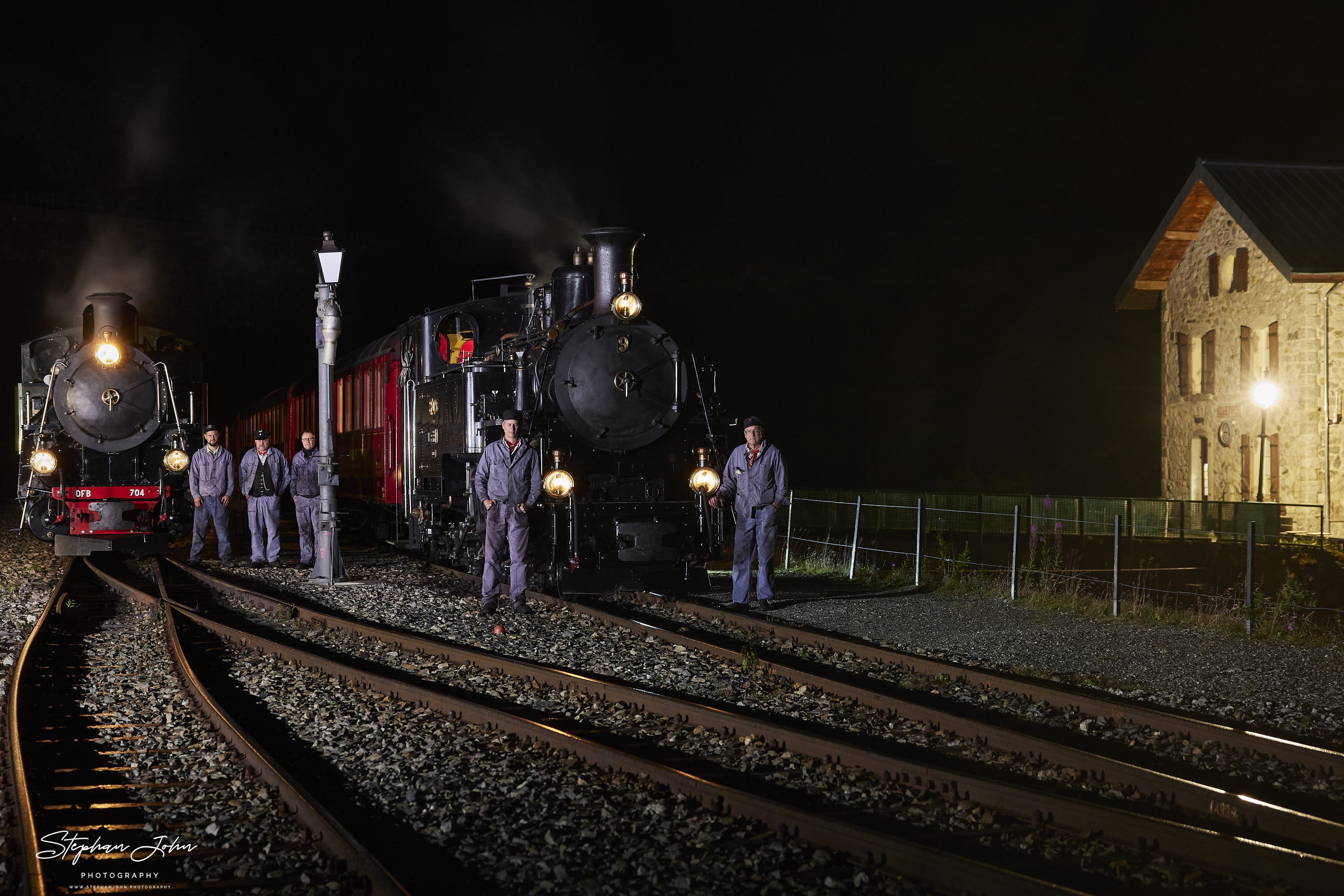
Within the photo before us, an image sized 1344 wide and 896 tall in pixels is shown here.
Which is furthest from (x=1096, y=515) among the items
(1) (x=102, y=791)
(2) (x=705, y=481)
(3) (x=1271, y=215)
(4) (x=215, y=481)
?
(1) (x=102, y=791)

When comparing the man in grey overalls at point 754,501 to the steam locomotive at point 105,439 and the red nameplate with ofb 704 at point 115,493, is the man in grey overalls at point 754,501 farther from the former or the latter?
the red nameplate with ofb 704 at point 115,493

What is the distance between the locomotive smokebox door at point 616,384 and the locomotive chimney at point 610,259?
180 mm

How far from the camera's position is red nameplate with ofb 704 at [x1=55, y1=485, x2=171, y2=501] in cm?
1468

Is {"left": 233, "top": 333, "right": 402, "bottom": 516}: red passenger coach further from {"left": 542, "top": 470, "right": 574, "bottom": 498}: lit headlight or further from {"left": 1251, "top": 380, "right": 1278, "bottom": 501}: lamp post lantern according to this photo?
{"left": 1251, "top": 380, "right": 1278, "bottom": 501}: lamp post lantern

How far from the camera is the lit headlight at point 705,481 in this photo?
10312 mm

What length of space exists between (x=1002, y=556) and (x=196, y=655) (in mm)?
13181

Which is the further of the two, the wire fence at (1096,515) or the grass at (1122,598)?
the wire fence at (1096,515)

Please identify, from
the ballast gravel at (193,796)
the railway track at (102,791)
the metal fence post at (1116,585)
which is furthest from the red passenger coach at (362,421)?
the metal fence post at (1116,585)

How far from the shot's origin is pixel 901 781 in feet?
15.3

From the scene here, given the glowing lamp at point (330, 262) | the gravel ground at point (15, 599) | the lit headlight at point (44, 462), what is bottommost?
the gravel ground at point (15, 599)

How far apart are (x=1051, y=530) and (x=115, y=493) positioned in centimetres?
1524

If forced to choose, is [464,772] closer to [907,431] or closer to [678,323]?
[907,431]

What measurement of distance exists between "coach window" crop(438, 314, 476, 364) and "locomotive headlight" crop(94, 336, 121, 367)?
18.0 ft

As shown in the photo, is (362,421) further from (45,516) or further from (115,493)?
(45,516)
